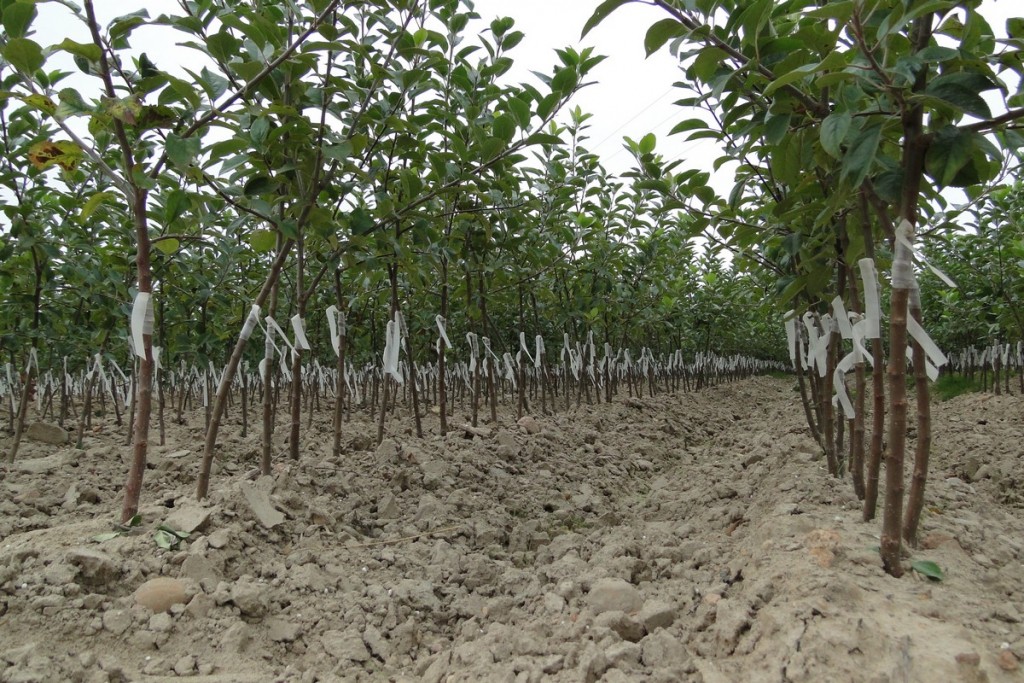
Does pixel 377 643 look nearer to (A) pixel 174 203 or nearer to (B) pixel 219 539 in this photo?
(B) pixel 219 539

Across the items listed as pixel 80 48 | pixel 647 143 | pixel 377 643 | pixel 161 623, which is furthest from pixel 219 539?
pixel 647 143

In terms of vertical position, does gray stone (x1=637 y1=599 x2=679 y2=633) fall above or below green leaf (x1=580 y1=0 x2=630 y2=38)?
below

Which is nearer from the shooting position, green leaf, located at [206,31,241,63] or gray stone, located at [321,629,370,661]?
gray stone, located at [321,629,370,661]

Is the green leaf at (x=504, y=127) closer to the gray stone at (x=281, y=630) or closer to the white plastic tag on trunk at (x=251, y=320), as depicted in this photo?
the white plastic tag on trunk at (x=251, y=320)

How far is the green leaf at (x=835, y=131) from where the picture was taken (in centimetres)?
152

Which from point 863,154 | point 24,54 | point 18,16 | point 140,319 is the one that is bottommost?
point 140,319

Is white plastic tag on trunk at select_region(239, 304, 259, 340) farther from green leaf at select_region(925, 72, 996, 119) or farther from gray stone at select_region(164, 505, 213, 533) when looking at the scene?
green leaf at select_region(925, 72, 996, 119)

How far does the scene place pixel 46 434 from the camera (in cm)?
575

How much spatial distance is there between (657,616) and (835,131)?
58.9 inches

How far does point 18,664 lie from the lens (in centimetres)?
178

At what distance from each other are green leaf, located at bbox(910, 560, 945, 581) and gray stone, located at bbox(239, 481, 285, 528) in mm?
2397

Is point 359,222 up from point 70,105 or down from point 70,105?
down

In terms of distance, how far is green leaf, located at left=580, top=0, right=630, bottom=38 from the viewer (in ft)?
5.28

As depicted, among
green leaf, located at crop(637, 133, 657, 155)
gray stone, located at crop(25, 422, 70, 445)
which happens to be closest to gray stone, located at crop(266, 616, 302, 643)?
green leaf, located at crop(637, 133, 657, 155)
